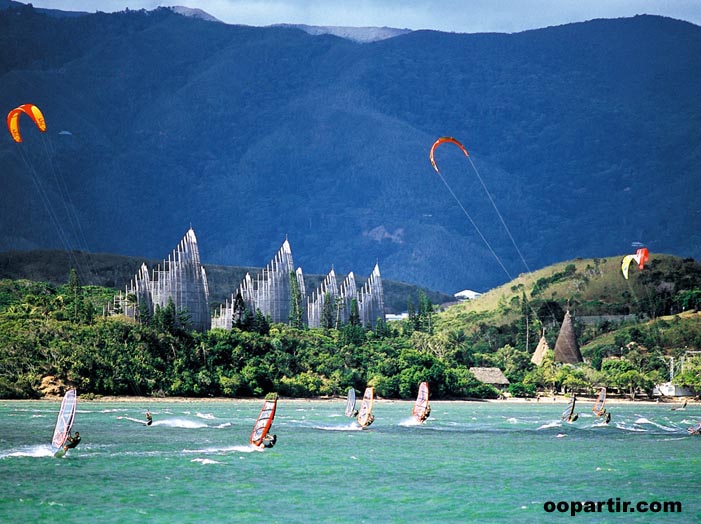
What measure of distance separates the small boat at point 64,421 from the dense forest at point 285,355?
1374 inches

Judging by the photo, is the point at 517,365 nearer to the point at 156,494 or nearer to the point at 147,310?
the point at 147,310

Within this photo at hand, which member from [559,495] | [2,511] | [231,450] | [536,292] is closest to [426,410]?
[231,450]

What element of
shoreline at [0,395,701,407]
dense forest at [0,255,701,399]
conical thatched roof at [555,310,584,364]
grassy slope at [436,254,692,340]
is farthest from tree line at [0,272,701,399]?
grassy slope at [436,254,692,340]

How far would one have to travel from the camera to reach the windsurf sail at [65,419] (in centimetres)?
4350

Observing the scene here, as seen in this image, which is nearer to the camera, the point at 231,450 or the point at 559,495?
the point at 559,495

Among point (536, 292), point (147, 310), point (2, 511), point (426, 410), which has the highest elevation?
point (536, 292)

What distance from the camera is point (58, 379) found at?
82.1 meters

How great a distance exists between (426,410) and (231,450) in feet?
54.9

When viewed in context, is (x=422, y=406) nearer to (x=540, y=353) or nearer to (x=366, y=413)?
(x=366, y=413)

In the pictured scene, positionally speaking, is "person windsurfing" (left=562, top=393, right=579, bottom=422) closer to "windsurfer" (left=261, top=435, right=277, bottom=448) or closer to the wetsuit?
"windsurfer" (left=261, top=435, right=277, bottom=448)

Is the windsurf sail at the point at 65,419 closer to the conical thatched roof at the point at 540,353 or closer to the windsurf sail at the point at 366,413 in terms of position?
the windsurf sail at the point at 366,413

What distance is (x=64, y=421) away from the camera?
149 feet

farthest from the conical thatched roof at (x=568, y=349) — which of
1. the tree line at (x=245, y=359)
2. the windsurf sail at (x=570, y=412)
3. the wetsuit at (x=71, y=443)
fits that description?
the wetsuit at (x=71, y=443)

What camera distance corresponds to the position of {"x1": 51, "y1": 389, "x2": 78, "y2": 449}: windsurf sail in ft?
143
